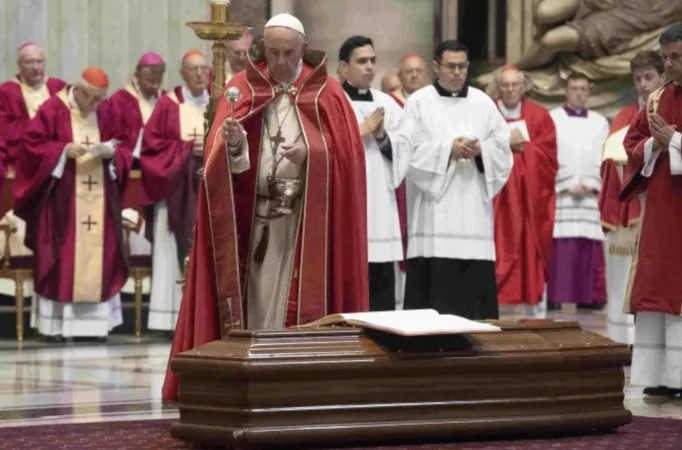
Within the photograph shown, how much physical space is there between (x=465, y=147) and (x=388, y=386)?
447 centimetres

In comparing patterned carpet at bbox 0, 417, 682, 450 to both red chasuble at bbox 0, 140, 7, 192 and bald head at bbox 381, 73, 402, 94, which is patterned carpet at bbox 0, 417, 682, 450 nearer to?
red chasuble at bbox 0, 140, 7, 192

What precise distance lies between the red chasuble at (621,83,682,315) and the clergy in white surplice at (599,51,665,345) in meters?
0.86

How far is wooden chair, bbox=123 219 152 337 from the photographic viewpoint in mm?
12938

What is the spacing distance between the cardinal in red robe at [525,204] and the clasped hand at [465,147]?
48.3 inches

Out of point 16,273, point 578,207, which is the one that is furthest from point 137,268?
point 578,207

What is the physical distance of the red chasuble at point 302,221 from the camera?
23.0 feet

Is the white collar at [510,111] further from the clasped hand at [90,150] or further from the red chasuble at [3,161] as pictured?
the red chasuble at [3,161]

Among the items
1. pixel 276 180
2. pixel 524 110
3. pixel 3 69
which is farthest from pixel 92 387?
pixel 3 69

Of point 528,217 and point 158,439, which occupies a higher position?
point 528,217

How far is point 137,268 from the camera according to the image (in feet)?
42.6

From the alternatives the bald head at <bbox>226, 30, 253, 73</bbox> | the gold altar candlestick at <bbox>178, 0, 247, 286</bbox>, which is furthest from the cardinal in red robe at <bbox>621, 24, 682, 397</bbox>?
the bald head at <bbox>226, 30, 253, 73</bbox>

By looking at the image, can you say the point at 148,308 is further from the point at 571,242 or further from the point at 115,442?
the point at 115,442

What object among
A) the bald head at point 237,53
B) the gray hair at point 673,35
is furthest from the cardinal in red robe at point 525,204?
the gray hair at point 673,35

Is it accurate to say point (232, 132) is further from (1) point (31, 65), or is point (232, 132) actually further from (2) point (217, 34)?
(1) point (31, 65)
